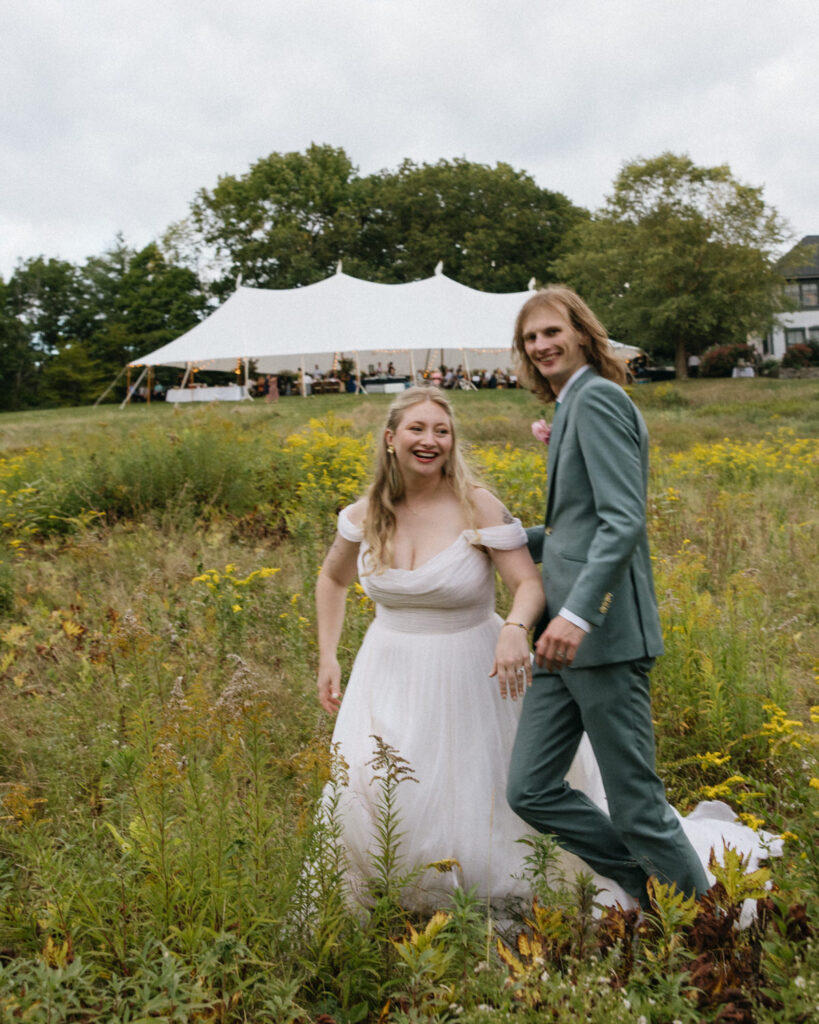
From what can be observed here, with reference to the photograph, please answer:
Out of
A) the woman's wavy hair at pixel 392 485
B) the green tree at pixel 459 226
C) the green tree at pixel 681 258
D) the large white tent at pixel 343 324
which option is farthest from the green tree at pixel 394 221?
the woman's wavy hair at pixel 392 485

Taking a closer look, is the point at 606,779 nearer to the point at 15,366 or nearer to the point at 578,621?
the point at 578,621

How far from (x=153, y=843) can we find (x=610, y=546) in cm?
143

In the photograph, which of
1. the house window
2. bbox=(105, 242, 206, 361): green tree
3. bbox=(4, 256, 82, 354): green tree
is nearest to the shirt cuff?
bbox=(105, 242, 206, 361): green tree

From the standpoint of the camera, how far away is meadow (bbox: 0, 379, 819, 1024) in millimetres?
2006

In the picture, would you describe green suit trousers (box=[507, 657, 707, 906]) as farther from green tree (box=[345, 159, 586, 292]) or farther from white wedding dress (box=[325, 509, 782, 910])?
green tree (box=[345, 159, 586, 292])

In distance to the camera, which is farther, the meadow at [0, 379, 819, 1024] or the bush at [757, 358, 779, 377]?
the bush at [757, 358, 779, 377]

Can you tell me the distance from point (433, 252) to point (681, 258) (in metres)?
14.0

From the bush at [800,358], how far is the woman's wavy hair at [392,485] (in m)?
43.8

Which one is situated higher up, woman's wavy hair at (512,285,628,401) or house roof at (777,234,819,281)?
house roof at (777,234,819,281)

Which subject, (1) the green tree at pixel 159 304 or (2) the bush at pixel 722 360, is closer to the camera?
(2) the bush at pixel 722 360

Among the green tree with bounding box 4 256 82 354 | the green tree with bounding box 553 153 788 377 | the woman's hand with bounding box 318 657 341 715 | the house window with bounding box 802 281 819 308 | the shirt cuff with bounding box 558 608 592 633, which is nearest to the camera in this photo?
the shirt cuff with bounding box 558 608 592 633

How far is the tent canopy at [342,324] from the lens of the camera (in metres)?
25.2

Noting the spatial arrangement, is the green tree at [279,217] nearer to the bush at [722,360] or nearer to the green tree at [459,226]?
the green tree at [459,226]

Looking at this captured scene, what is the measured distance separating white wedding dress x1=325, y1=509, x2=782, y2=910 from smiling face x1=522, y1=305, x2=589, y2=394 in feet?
1.85
